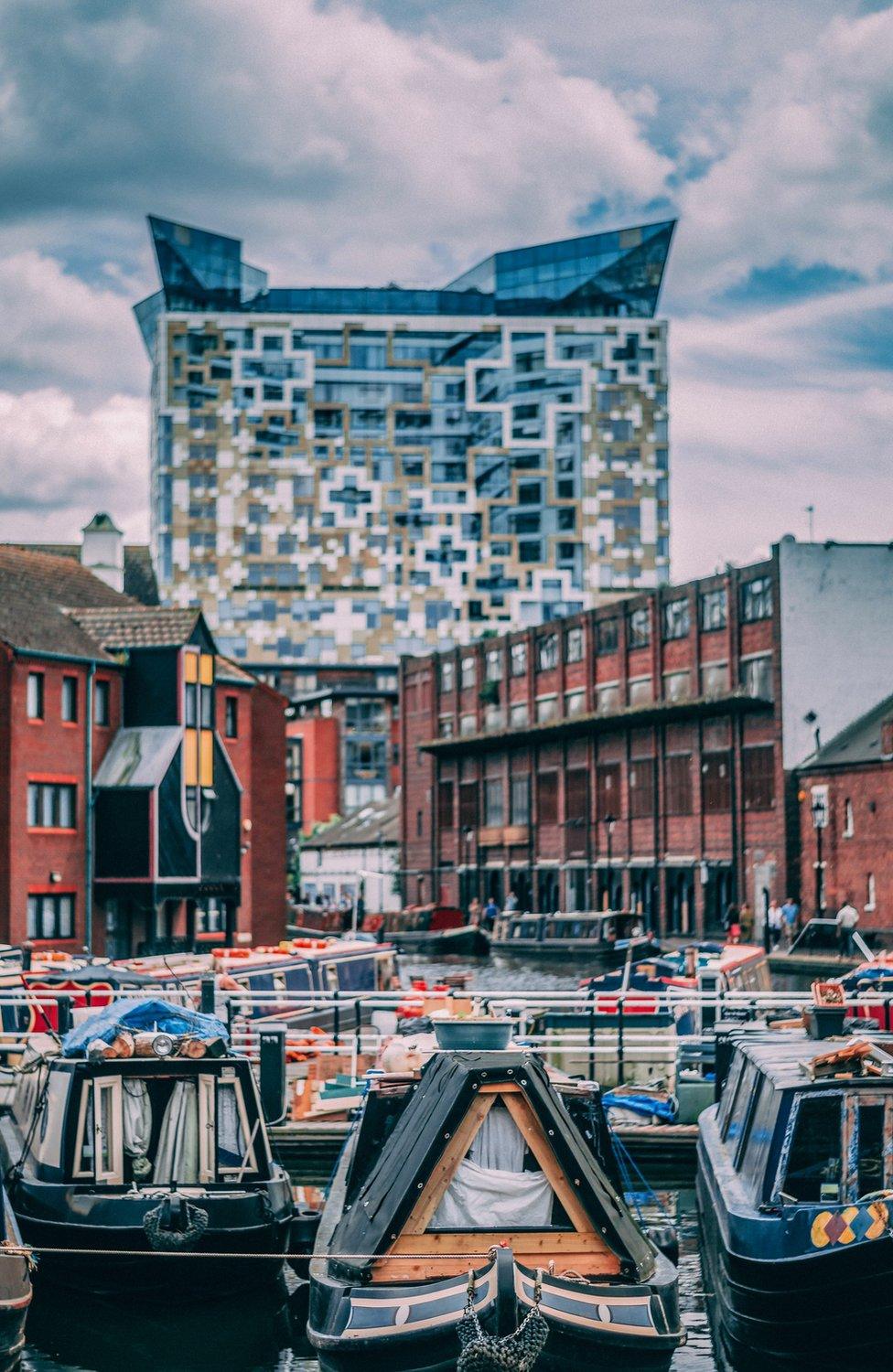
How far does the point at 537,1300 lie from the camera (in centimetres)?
1400

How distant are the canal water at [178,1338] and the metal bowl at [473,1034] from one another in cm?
446

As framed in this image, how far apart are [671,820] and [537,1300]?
6981 cm

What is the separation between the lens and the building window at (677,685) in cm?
8269

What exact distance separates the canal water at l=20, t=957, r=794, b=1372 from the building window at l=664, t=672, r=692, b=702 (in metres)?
62.1

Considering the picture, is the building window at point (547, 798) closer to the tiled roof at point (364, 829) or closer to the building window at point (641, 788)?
the building window at point (641, 788)

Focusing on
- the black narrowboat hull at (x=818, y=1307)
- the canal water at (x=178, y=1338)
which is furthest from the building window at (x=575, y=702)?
the black narrowboat hull at (x=818, y=1307)

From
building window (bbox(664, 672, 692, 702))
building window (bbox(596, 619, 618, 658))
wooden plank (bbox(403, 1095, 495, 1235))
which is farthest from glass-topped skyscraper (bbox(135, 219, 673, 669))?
wooden plank (bbox(403, 1095, 495, 1235))

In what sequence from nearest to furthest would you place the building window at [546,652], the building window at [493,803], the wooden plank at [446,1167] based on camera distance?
the wooden plank at [446,1167]
the building window at [546,652]
the building window at [493,803]

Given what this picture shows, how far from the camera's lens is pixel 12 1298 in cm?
1641

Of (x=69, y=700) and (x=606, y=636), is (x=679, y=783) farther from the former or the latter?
(x=69, y=700)

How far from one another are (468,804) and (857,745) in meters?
36.1

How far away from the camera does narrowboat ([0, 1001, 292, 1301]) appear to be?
19.5 metres

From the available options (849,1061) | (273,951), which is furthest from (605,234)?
(849,1061)

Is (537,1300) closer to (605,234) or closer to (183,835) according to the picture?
(183,835)
